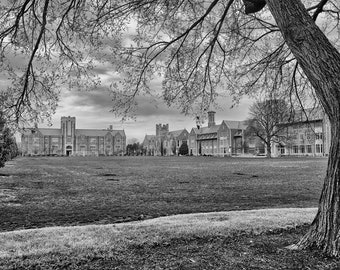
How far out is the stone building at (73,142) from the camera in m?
129

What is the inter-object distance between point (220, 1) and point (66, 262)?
6.90 meters

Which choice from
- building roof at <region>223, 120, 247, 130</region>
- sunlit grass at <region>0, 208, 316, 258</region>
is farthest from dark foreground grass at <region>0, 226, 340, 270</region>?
building roof at <region>223, 120, 247, 130</region>

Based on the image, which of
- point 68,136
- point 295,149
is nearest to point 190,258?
point 295,149

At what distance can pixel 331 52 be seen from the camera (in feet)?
12.5

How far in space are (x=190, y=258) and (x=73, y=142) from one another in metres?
135

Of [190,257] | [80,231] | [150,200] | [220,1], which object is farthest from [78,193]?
[190,257]

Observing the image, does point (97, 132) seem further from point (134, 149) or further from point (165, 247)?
point (165, 247)

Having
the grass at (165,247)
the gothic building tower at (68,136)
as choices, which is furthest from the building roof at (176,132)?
the grass at (165,247)

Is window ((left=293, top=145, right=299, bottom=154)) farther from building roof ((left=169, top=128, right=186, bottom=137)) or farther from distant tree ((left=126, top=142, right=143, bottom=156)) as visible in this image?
distant tree ((left=126, top=142, right=143, bottom=156))

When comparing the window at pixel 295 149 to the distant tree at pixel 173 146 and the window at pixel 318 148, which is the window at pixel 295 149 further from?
the distant tree at pixel 173 146

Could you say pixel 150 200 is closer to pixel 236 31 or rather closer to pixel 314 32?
pixel 236 31

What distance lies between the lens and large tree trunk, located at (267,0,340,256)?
3.75 metres

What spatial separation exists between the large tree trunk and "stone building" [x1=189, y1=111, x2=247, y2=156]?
89.5 m

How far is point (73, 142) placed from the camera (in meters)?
133
